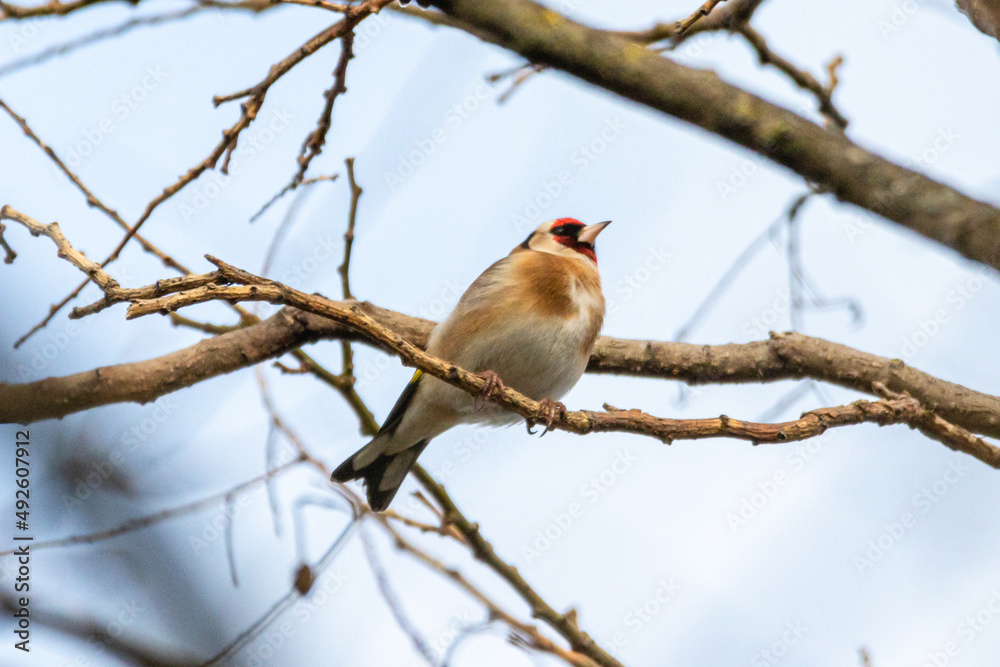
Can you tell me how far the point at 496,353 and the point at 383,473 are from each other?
104 centimetres

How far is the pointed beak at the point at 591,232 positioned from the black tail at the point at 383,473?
6.78 ft

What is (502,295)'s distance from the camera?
Answer: 5.16 m

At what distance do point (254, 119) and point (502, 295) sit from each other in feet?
6.36

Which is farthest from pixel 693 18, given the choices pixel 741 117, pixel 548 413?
pixel 548 413

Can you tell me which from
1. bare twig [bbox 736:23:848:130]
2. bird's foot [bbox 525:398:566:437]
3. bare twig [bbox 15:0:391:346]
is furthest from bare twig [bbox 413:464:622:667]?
bare twig [bbox 736:23:848:130]

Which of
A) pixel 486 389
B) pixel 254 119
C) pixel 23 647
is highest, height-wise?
pixel 254 119

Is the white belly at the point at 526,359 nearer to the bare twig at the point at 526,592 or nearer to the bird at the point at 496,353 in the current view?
the bird at the point at 496,353

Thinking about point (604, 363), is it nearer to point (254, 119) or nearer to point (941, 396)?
point (941, 396)

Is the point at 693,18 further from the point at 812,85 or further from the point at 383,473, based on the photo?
the point at 383,473

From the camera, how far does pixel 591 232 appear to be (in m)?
6.47

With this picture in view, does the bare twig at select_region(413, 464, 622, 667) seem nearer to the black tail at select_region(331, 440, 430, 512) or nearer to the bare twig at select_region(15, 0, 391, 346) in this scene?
the black tail at select_region(331, 440, 430, 512)

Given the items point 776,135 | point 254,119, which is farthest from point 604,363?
point 776,135

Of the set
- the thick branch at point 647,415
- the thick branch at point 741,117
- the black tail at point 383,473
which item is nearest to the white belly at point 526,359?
the black tail at point 383,473

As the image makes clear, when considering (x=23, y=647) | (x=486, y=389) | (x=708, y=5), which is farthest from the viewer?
(x=486, y=389)
